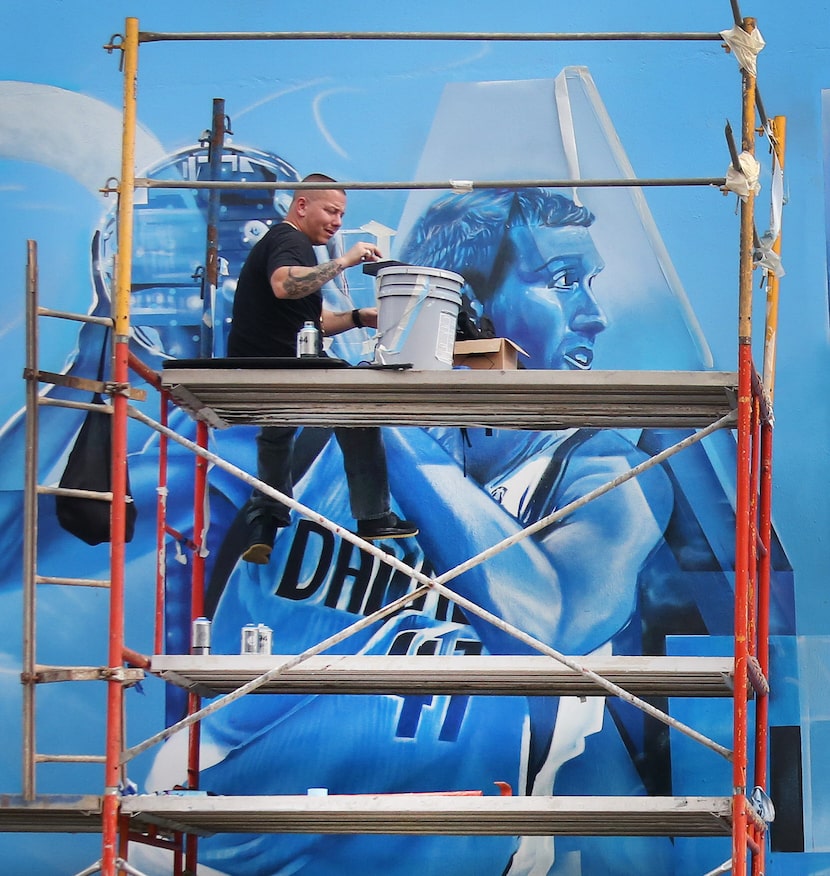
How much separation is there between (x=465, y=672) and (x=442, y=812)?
59cm

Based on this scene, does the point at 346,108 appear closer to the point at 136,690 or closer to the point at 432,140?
the point at 432,140

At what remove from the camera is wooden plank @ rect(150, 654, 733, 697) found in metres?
7.17

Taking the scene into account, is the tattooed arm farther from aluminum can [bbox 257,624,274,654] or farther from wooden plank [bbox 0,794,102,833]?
wooden plank [bbox 0,794,102,833]

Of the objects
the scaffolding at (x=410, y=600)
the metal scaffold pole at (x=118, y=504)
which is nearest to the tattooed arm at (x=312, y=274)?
the scaffolding at (x=410, y=600)

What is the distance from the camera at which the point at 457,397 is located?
7398mm

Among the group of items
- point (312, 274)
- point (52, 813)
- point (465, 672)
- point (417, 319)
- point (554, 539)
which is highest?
point (312, 274)

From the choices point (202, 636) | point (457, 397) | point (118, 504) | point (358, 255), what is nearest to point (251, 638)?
point (202, 636)

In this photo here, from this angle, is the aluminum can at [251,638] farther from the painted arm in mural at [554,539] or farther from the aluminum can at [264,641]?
the painted arm in mural at [554,539]

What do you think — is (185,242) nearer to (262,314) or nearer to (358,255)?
(262,314)

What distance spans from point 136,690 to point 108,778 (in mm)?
2089

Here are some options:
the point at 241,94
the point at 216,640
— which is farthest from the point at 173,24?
the point at 216,640

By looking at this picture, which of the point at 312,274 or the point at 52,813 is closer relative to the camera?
the point at 52,813

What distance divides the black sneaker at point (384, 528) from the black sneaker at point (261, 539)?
406 mm

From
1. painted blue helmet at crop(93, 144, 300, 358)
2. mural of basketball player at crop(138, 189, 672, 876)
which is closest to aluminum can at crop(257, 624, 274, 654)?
mural of basketball player at crop(138, 189, 672, 876)
